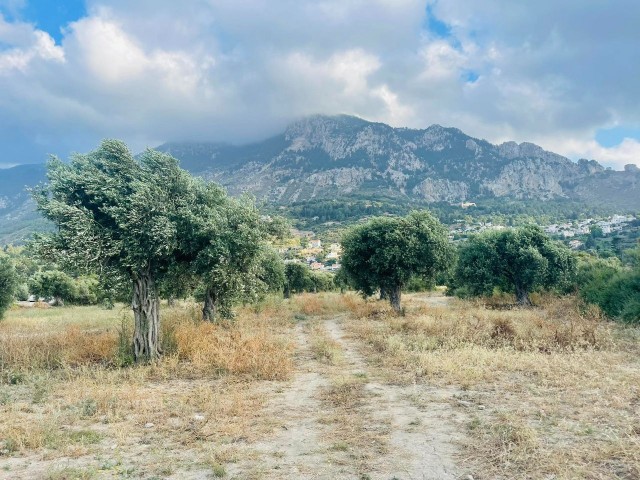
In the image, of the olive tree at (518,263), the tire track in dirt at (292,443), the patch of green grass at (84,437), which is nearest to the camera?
the tire track in dirt at (292,443)

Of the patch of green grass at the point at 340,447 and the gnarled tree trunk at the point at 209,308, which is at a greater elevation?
the gnarled tree trunk at the point at 209,308

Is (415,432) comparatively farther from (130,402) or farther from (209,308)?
(209,308)

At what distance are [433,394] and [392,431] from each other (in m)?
2.77

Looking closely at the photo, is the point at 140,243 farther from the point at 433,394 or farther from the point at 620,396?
the point at 620,396

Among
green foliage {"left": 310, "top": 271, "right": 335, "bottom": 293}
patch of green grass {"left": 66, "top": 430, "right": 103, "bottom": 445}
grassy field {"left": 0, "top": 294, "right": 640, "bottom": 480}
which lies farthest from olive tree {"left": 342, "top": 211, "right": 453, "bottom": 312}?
green foliage {"left": 310, "top": 271, "right": 335, "bottom": 293}

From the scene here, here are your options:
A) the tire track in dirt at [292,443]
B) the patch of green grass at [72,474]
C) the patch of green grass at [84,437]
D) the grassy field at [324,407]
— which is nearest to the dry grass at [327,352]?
the grassy field at [324,407]

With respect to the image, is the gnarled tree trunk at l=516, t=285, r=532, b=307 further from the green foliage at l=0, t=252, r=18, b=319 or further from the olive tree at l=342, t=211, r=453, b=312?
the green foliage at l=0, t=252, r=18, b=319

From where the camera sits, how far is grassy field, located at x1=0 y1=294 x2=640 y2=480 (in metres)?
6.32

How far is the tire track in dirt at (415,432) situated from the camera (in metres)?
6.12

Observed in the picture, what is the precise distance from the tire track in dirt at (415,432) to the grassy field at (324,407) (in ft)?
0.13

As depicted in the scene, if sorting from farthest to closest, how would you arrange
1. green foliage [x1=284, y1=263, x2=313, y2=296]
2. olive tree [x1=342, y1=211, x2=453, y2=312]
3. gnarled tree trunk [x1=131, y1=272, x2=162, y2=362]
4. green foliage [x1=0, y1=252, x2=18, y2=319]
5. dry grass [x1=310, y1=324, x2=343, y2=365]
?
green foliage [x1=284, y1=263, x2=313, y2=296] → green foliage [x1=0, y1=252, x2=18, y2=319] → olive tree [x1=342, y1=211, x2=453, y2=312] → dry grass [x1=310, y1=324, x2=343, y2=365] → gnarled tree trunk [x1=131, y1=272, x2=162, y2=362]

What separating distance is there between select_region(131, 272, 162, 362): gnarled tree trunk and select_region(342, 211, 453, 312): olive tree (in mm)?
18335

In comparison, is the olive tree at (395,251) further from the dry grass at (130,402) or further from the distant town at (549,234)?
the distant town at (549,234)

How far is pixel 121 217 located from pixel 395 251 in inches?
804
